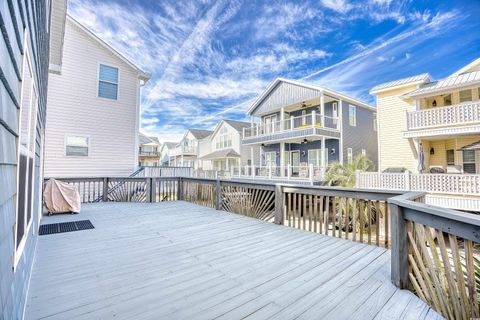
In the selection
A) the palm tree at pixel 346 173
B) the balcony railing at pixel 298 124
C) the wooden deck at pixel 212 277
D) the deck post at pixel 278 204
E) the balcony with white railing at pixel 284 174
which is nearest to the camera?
the wooden deck at pixel 212 277

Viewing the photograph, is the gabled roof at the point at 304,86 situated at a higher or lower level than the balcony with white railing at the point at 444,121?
Answer: higher

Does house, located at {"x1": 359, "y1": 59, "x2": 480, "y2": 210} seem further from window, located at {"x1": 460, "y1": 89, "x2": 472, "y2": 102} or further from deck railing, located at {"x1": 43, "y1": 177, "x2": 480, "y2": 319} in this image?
deck railing, located at {"x1": 43, "y1": 177, "x2": 480, "y2": 319}

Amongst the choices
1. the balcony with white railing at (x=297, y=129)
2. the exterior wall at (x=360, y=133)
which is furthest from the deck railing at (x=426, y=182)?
the exterior wall at (x=360, y=133)

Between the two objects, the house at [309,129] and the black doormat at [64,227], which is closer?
the black doormat at [64,227]

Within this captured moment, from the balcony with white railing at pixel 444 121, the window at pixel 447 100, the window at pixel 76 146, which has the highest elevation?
the window at pixel 447 100

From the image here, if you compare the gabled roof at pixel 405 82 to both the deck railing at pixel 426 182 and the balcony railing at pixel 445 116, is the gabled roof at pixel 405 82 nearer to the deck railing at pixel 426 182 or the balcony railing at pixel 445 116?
the balcony railing at pixel 445 116

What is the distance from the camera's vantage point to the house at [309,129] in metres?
13.6

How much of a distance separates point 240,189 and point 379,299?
13.8 feet

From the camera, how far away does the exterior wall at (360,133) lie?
14461 millimetres

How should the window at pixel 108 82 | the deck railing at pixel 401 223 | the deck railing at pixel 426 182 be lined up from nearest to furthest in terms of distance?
the deck railing at pixel 401 223 → the deck railing at pixel 426 182 → the window at pixel 108 82

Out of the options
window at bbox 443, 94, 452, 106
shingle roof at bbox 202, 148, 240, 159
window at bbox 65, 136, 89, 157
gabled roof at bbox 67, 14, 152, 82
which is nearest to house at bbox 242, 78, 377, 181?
shingle roof at bbox 202, 148, 240, 159

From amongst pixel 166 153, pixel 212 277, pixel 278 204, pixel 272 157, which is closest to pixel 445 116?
pixel 278 204

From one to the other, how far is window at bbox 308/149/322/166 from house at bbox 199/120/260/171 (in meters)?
6.02

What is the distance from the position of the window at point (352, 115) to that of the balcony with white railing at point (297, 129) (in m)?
1.25
